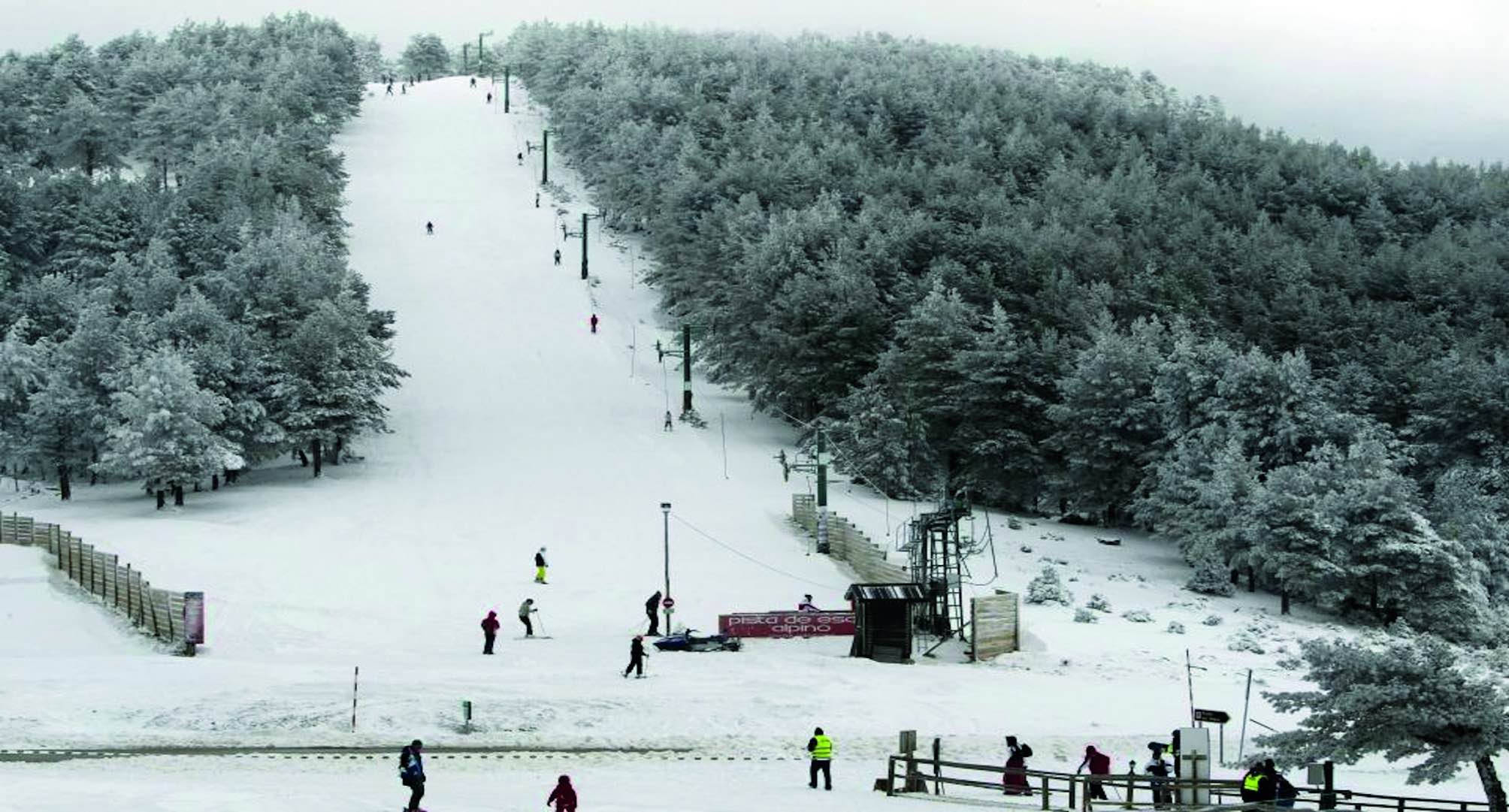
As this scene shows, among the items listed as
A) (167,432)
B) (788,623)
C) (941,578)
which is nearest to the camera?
(788,623)

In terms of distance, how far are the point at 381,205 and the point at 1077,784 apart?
281 ft

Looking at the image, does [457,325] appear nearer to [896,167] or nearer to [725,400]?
[725,400]

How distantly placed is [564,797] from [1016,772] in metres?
6.55

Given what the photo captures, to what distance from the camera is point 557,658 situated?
115 ft

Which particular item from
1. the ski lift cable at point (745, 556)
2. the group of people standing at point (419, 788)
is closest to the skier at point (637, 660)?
the group of people standing at point (419, 788)

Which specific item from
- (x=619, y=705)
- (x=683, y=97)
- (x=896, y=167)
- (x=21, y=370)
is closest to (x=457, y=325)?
(x=21, y=370)

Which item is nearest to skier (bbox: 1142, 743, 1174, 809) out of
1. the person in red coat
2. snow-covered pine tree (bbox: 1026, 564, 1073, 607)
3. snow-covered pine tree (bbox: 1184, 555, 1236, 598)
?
the person in red coat

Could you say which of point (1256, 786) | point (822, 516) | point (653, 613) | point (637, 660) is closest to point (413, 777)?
point (1256, 786)

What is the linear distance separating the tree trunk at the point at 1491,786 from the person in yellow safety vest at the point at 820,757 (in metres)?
9.28

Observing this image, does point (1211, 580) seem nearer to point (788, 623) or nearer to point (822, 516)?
point (822, 516)

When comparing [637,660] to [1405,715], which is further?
[637,660]

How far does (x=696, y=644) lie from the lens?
36281 mm

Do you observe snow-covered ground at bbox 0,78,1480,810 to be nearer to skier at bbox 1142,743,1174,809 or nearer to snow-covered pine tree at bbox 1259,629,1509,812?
skier at bbox 1142,743,1174,809

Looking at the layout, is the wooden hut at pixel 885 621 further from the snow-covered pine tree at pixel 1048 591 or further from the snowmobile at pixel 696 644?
the snow-covered pine tree at pixel 1048 591
